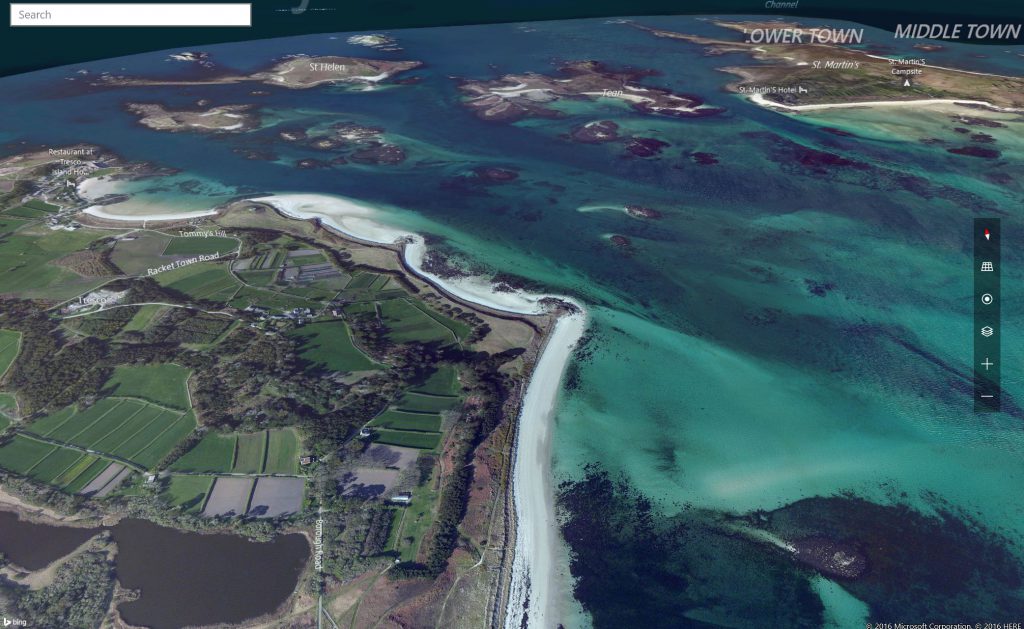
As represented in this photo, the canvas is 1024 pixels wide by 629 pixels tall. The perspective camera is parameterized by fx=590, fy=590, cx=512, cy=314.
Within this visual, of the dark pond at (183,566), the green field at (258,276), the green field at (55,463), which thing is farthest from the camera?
the green field at (258,276)

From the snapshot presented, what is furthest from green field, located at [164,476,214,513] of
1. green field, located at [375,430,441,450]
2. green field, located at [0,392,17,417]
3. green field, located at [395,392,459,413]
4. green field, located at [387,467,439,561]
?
green field, located at [0,392,17,417]

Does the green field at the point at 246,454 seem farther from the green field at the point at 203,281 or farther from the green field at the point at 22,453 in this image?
the green field at the point at 203,281

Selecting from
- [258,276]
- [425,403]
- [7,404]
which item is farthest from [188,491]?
[258,276]

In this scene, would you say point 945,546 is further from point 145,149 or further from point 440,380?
point 145,149

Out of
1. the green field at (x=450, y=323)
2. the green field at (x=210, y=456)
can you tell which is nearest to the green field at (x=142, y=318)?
the green field at (x=210, y=456)

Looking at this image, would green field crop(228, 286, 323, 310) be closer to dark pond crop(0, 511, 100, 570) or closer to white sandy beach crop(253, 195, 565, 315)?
white sandy beach crop(253, 195, 565, 315)

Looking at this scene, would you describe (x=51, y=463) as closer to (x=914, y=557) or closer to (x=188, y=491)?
(x=188, y=491)
